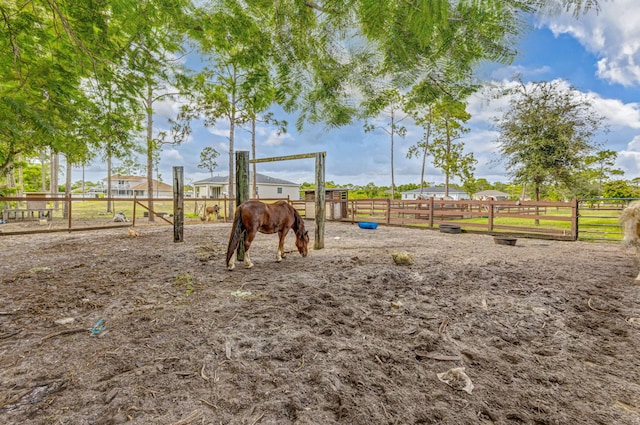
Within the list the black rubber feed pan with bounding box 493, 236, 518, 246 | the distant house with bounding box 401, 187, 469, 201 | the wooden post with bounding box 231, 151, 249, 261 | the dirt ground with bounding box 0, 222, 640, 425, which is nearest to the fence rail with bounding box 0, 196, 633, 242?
the black rubber feed pan with bounding box 493, 236, 518, 246

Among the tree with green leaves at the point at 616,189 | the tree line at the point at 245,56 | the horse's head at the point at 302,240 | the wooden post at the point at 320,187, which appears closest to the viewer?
the tree line at the point at 245,56

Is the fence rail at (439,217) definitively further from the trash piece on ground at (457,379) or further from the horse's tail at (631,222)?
the trash piece on ground at (457,379)

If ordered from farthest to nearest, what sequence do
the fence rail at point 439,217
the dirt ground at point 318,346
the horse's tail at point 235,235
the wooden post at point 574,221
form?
the fence rail at point 439,217, the wooden post at point 574,221, the horse's tail at point 235,235, the dirt ground at point 318,346

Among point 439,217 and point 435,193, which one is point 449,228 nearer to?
point 439,217

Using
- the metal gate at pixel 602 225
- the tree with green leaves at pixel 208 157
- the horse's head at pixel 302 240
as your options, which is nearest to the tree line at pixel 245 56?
the horse's head at pixel 302 240

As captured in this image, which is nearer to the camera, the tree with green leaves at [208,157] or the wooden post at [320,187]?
the wooden post at [320,187]

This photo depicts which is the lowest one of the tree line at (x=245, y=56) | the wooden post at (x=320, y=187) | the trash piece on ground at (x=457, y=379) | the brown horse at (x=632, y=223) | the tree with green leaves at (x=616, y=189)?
the trash piece on ground at (x=457, y=379)

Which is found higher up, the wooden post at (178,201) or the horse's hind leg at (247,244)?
the wooden post at (178,201)

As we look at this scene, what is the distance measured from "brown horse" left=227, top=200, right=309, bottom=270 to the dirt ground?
43 centimetres

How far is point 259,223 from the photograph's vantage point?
4.25 m

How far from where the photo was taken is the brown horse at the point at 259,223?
4031 millimetres

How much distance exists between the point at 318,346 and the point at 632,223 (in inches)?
169

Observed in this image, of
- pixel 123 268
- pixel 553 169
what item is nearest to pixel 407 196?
pixel 553 169

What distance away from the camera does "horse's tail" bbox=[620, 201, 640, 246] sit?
3324mm
